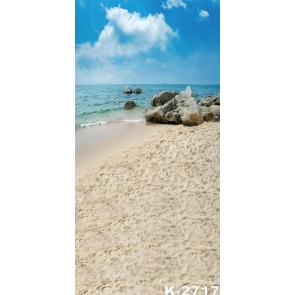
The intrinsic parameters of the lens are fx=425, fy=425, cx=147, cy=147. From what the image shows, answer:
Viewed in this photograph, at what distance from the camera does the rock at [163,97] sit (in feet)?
13.1

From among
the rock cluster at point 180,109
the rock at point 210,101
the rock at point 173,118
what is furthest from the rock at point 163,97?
the rock at point 210,101

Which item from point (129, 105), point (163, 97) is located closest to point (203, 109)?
point (163, 97)

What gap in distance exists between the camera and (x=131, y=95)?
395cm

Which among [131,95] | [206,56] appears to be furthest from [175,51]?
[131,95]

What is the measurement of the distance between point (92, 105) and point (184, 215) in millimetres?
1302

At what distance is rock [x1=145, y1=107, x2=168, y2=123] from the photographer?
13.2 feet

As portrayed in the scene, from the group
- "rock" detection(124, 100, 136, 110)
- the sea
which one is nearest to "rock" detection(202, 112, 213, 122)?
the sea

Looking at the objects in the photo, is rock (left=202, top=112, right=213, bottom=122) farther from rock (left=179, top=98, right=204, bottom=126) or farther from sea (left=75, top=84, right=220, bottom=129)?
sea (left=75, top=84, right=220, bottom=129)

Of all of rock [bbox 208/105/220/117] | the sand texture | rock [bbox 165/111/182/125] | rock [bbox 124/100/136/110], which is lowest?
the sand texture

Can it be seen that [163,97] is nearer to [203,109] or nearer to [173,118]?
[173,118]

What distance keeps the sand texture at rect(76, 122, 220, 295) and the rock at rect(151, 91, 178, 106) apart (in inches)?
13.8

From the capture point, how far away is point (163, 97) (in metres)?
3.99

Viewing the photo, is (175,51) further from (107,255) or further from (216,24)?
(107,255)

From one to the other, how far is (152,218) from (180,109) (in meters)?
1.07
